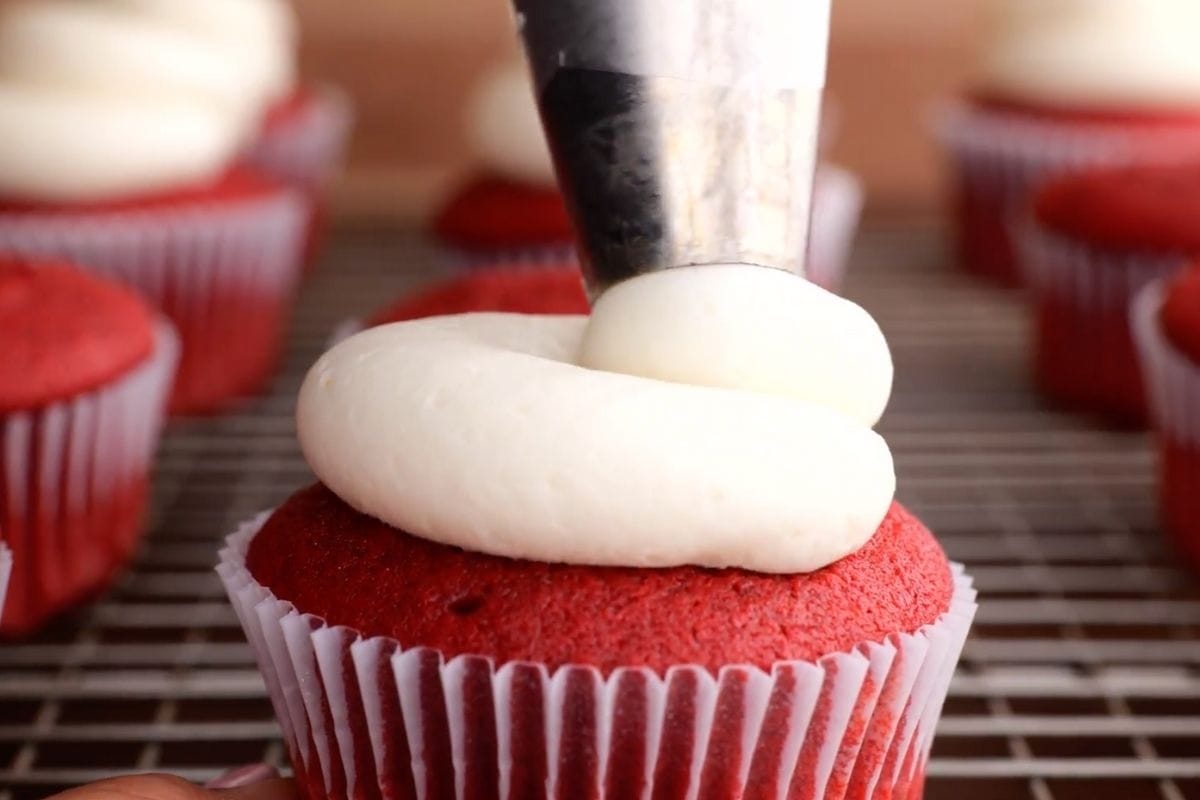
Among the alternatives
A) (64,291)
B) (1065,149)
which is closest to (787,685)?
(64,291)

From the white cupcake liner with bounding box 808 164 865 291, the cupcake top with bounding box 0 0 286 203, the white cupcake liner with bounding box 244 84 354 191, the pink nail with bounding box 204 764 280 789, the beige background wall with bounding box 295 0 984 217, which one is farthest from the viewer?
the beige background wall with bounding box 295 0 984 217

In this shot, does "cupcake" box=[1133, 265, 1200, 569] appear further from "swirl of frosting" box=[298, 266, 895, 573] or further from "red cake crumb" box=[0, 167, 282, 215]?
"red cake crumb" box=[0, 167, 282, 215]

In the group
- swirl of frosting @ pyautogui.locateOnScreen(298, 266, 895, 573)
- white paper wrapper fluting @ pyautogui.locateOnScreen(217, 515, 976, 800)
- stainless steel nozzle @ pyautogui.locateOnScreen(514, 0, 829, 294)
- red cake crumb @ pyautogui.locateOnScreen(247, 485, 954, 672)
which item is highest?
stainless steel nozzle @ pyautogui.locateOnScreen(514, 0, 829, 294)

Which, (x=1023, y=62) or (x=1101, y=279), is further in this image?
(x=1023, y=62)

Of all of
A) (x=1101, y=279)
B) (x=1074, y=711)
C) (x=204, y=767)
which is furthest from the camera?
(x=1101, y=279)

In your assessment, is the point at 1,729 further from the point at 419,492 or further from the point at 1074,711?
the point at 1074,711

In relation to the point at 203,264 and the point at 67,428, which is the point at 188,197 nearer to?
the point at 203,264

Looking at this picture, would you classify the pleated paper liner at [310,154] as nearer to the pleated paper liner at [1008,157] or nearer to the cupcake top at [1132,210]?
the pleated paper liner at [1008,157]

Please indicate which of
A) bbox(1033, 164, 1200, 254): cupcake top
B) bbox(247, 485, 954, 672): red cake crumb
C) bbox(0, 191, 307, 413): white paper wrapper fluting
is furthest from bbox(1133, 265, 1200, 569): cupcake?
bbox(0, 191, 307, 413): white paper wrapper fluting
